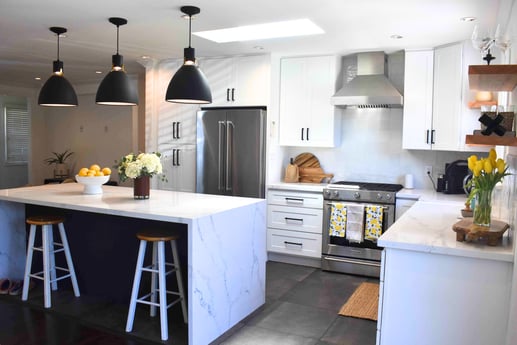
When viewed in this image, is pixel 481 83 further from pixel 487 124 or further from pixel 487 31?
pixel 487 31

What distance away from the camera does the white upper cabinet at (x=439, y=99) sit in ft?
13.4

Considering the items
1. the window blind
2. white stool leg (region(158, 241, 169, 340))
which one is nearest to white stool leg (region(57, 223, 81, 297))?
white stool leg (region(158, 241, 169, 340))

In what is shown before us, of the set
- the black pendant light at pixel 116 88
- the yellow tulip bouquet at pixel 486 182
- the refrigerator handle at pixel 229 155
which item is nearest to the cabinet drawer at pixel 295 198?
the refrigerator handle at pixel 229 155


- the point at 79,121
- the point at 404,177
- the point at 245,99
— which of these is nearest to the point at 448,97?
the point at 404,177

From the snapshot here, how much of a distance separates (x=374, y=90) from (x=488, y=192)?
255cm

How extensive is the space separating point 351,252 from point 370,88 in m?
1.72

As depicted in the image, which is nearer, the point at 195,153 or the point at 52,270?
the point at 52,270

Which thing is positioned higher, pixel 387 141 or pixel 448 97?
pixel 448 97

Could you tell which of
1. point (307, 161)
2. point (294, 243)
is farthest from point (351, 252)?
point (307, 161)

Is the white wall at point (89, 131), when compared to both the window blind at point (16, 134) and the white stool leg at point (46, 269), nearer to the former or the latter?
the window blind at point (16, 134)

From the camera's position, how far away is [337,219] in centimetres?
449

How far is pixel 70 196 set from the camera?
142 inches

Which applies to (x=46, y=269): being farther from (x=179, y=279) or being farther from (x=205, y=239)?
(x=205, y=239)

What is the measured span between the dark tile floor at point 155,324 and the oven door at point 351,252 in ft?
1.93
